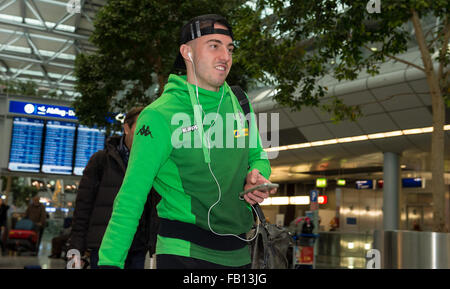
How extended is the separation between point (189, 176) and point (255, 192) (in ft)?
0.78

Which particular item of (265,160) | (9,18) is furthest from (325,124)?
(265,160)

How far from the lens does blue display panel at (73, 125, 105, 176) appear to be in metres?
16.7

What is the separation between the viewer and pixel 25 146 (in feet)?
51.2

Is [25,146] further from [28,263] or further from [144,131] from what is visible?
[144,131]

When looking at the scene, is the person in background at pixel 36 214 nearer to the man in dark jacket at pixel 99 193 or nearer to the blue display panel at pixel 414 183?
the man in dark jacket at pixel 99 193

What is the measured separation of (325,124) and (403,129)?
3101mm

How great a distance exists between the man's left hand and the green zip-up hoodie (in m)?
0.06

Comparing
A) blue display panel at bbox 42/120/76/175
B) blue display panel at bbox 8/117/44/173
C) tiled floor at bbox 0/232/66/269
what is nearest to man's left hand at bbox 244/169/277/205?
tiled floor at bbox 0/232/66/269

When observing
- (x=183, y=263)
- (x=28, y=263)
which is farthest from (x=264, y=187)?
(x=28, y=263)

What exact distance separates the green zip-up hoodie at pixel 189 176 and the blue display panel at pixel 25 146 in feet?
48.7

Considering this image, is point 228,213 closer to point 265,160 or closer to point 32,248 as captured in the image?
point 265,160

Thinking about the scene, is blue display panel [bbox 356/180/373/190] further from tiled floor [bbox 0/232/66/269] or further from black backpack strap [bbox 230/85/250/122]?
black backpack strap [bbox 230/85/250/122]

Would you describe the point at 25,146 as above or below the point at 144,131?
above

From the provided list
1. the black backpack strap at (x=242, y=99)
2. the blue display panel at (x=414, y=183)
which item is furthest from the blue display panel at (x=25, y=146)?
the blue display panel at (x=414, y=183)
